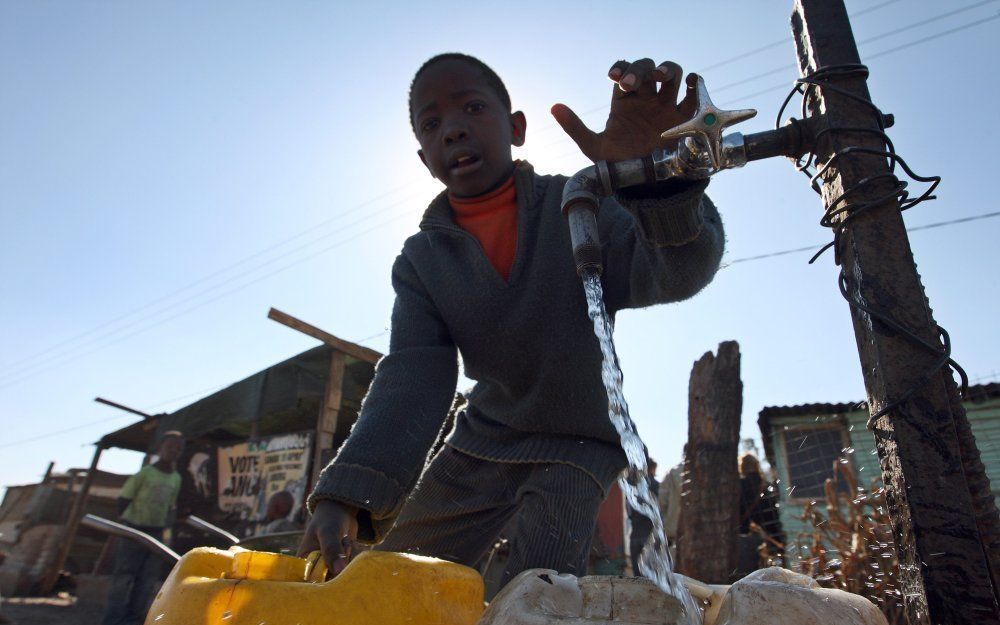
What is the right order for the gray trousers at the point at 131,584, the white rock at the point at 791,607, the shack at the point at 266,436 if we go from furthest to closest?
the shack at the point at 266,436 → the gray trousers at the point at 131,584 → the white rock at the point at 791,607

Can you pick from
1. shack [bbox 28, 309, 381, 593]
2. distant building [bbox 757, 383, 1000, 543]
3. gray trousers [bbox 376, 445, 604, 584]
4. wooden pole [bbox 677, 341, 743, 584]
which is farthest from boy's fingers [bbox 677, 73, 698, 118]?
shack [bbox 28, 309, 381, 593]

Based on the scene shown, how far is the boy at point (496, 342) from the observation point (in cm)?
150

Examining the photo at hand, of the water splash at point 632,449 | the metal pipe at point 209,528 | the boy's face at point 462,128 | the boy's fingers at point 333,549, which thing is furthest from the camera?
the metal pipe at point 209,528

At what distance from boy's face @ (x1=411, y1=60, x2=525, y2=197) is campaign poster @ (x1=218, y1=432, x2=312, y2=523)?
18.1 ft

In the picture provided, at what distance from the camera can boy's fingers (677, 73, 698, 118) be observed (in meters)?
1.31

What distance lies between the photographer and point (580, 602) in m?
0.88

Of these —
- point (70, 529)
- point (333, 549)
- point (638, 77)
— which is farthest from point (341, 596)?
point (70, 529)

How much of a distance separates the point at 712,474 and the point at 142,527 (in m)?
5.35

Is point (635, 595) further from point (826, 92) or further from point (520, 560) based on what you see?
point (826, 92)

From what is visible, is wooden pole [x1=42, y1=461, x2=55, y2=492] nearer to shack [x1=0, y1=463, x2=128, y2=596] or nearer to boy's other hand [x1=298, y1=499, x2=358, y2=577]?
shack [x1=0, y1=463, x2=128, y2=596]

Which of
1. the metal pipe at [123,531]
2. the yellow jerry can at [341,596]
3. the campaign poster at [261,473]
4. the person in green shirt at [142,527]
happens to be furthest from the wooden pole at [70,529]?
the yellow jerry can at [341,596]

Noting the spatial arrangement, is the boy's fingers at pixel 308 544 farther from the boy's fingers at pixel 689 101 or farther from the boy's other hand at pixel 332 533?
the boy's fingers at pixel 689 101

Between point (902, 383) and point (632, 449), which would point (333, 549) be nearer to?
point (632, 449)

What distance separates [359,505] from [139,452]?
10840 mm
